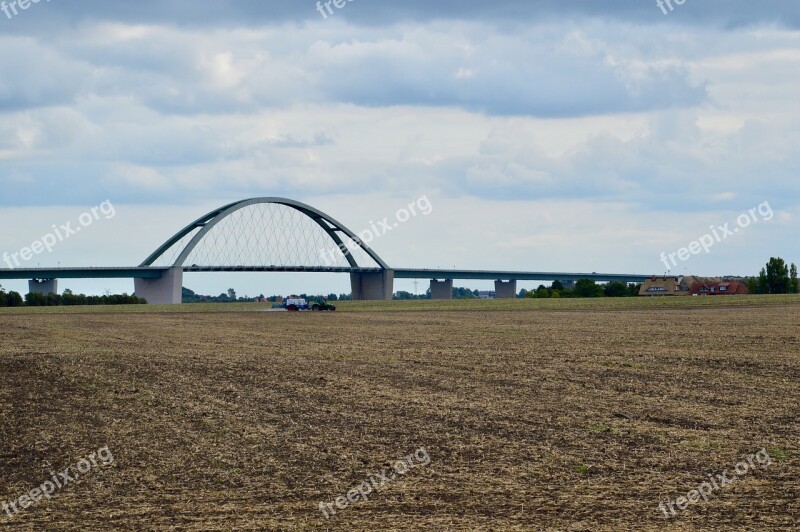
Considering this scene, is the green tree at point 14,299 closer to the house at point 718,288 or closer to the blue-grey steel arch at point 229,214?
the blue-grey steel arch at point 229,214

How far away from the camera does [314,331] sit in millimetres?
39500

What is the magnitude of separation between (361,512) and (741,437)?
17.6 ft

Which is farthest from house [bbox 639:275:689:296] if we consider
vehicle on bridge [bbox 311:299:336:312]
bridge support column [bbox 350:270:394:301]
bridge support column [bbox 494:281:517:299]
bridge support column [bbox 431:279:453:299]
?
vehicle on bridge [bbox 311:299:336:312]

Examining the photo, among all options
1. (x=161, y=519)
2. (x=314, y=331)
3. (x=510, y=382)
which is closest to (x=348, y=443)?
(x=161, y=519)

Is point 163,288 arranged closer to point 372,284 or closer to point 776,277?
point 372,284

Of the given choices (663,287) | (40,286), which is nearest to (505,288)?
(663,287)

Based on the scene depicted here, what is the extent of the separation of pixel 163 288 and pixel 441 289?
146 ft

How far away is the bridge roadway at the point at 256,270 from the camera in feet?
420

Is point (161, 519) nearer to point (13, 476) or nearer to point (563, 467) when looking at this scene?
point (13, 476)

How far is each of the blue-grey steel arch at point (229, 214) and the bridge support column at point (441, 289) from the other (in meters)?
8.56

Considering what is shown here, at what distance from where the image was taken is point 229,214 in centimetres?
14000

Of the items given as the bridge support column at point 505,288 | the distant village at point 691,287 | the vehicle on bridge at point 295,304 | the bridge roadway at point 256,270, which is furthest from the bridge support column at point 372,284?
the vehicle on bridge at point 295,304

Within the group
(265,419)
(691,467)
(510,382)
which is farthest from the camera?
(510,382)

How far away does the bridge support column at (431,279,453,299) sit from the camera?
159000 mm
